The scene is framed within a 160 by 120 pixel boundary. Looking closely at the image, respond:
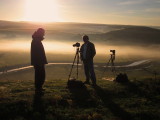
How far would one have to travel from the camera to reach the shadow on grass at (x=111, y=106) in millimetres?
10188

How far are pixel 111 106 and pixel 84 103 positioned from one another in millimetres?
1194

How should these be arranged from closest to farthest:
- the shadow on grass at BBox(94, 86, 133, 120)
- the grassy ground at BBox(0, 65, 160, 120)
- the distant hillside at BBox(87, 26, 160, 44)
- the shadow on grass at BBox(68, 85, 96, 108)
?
the grassy ground at BBox(0, 65, 160, 120) → the shadow on grass at BBox(94, 86, 133, 120) → the shadow on grass at BBox(68, 85, 96, 108) → the distant hillside at BBox(87, 26, 160, 44)

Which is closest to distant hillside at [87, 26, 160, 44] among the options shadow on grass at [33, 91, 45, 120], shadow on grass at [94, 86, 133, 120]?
shadow on grass at [94, 86, 133, 120]

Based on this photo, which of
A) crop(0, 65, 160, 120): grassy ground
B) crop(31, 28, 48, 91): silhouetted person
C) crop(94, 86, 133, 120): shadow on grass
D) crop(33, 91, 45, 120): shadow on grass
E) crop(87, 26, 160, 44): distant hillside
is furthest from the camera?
crop(87, 26, 160, 44): distant hillside

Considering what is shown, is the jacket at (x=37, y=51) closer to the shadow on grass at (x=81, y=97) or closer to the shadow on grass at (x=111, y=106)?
the shadow on grass at (x=81, y=97)

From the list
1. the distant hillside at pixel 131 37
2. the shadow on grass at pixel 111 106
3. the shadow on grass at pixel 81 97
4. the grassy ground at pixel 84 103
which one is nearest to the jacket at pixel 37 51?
the grassy ground at pixel 84 103

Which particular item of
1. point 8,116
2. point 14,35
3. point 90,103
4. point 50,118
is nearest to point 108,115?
point 90,103

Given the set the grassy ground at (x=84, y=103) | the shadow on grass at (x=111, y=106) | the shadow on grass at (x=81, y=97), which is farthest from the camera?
the shadow on grass at (x=81, y=97)

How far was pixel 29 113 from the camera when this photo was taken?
9836 mm

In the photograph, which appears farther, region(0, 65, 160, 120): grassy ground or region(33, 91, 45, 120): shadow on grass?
region(0, 65, 160, 120): grassy ground

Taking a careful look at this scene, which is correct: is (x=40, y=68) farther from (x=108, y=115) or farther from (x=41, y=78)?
(x=108, y=115)

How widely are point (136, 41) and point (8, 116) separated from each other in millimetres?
126157

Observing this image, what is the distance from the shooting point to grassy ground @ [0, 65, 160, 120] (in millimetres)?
9867

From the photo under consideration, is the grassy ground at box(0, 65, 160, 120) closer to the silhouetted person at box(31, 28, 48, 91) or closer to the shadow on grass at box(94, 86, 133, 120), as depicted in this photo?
the shadow on grass at box(94, 86, 133, 120)
